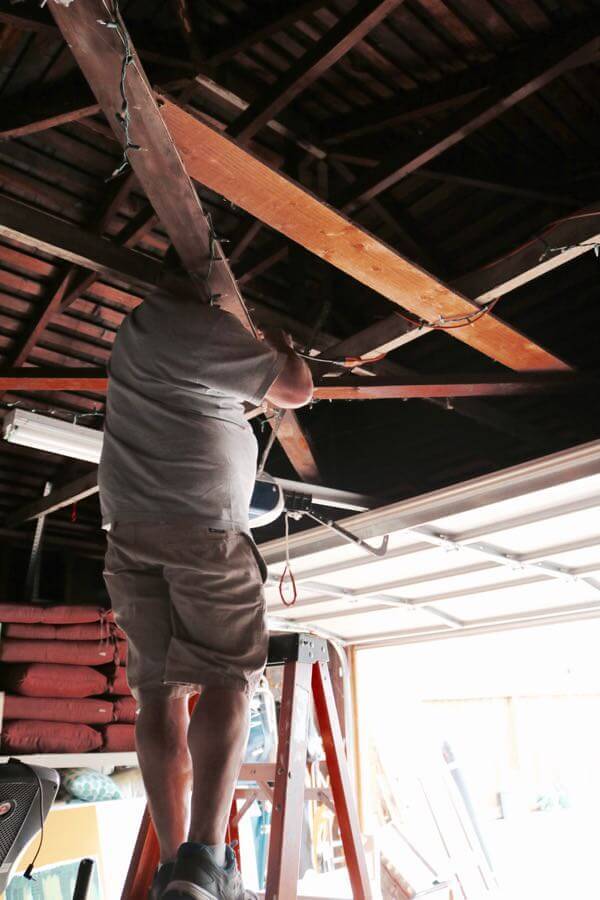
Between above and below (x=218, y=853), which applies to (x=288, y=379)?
above

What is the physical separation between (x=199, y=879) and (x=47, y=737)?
4.45 m

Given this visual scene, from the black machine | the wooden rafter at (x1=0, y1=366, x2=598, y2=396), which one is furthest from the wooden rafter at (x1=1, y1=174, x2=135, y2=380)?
the black machine

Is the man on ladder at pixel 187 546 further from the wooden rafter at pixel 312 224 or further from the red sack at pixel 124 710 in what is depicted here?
the red sack at pixel 124 710

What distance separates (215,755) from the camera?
143 cm

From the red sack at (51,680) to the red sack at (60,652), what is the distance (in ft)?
0.16

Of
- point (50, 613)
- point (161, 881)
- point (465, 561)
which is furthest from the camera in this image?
point (50, 613)

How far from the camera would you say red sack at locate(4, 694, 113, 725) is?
5.28m

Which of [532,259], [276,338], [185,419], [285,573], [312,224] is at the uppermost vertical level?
[532,259]

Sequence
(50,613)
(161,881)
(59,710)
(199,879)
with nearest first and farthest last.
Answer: (199,879), (161,881), (59,710), (50,613)

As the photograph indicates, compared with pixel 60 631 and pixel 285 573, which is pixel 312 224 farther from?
pixel 60 631

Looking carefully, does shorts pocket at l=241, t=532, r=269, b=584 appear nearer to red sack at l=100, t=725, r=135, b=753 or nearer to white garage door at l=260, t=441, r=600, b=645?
white garage door at l=260, t=441, r=600, b=645

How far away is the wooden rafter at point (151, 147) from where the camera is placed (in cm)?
148

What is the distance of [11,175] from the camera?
384cm

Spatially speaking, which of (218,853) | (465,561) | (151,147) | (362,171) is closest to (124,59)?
(151,147)
